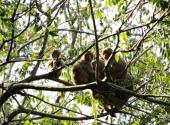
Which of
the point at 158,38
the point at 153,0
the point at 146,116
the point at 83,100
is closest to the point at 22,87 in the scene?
the point at 83,100

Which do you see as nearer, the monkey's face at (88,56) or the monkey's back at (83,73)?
the monkey's face at (88,56)

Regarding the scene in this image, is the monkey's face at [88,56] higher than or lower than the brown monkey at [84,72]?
higher

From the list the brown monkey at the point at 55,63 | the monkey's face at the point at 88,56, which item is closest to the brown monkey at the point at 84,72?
the monkey's face at the point at 88,56

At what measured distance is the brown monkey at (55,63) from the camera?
5.88 meters

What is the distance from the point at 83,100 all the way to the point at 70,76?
1225 millimetres

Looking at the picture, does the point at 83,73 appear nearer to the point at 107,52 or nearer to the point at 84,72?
the point at 84,72

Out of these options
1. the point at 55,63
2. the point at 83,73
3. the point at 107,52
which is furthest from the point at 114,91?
the point at 83,73

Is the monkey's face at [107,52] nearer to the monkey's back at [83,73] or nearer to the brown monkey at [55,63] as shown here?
the monkey's back at [83,73]

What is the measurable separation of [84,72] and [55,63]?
1541 millimetres

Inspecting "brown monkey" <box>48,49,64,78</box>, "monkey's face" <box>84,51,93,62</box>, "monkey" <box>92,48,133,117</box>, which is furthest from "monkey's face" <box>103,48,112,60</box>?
"brown monkey" <box>48,49,64,78</box>

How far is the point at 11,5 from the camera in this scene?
5977 mm

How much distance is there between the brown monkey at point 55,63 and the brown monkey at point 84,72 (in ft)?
1.54

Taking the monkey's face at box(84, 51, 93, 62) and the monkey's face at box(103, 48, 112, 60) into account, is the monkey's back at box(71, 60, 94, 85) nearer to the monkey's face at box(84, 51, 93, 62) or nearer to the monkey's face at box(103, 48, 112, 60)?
the monkey's face at box(84, 51, 93, 62)

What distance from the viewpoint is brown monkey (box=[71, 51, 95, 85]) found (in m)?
7.84
